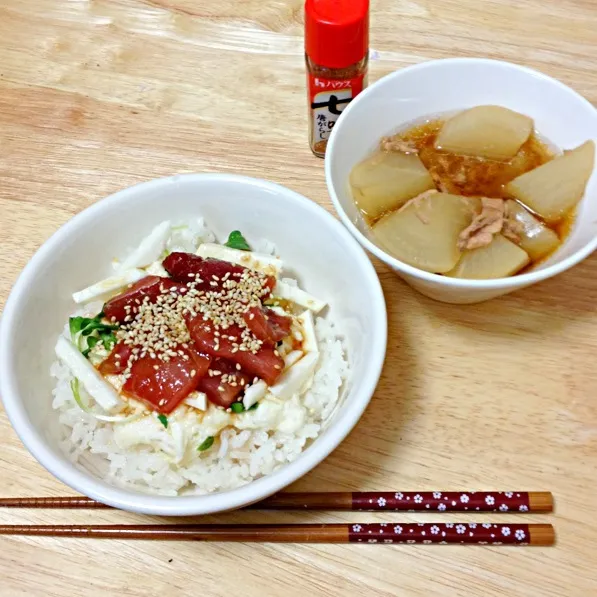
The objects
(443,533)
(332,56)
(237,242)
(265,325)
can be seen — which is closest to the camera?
(443,533)

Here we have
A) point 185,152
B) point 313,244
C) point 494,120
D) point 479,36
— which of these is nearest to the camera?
point 313,244

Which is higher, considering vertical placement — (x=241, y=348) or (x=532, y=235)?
(x=532, y=235)

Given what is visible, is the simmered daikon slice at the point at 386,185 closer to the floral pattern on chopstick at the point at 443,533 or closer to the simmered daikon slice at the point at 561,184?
the simmered daikon slice at the point at 561,184

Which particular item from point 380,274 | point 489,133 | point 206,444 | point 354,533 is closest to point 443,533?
point 354,533

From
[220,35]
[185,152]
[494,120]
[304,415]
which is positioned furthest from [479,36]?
[304,415]

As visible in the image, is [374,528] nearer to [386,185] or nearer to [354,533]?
[354,533]

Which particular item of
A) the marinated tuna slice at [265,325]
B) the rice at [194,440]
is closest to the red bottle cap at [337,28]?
the marinated tuna slice at [265,325]

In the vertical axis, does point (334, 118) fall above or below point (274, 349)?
above

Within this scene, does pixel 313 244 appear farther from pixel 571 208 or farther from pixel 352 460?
pixel 571 208

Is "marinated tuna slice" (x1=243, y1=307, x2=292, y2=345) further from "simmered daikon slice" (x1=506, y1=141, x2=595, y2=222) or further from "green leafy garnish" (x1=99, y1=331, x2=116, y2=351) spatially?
"simmered daikon slice" (x1=506, y1=141, x2=595, y2=222)
